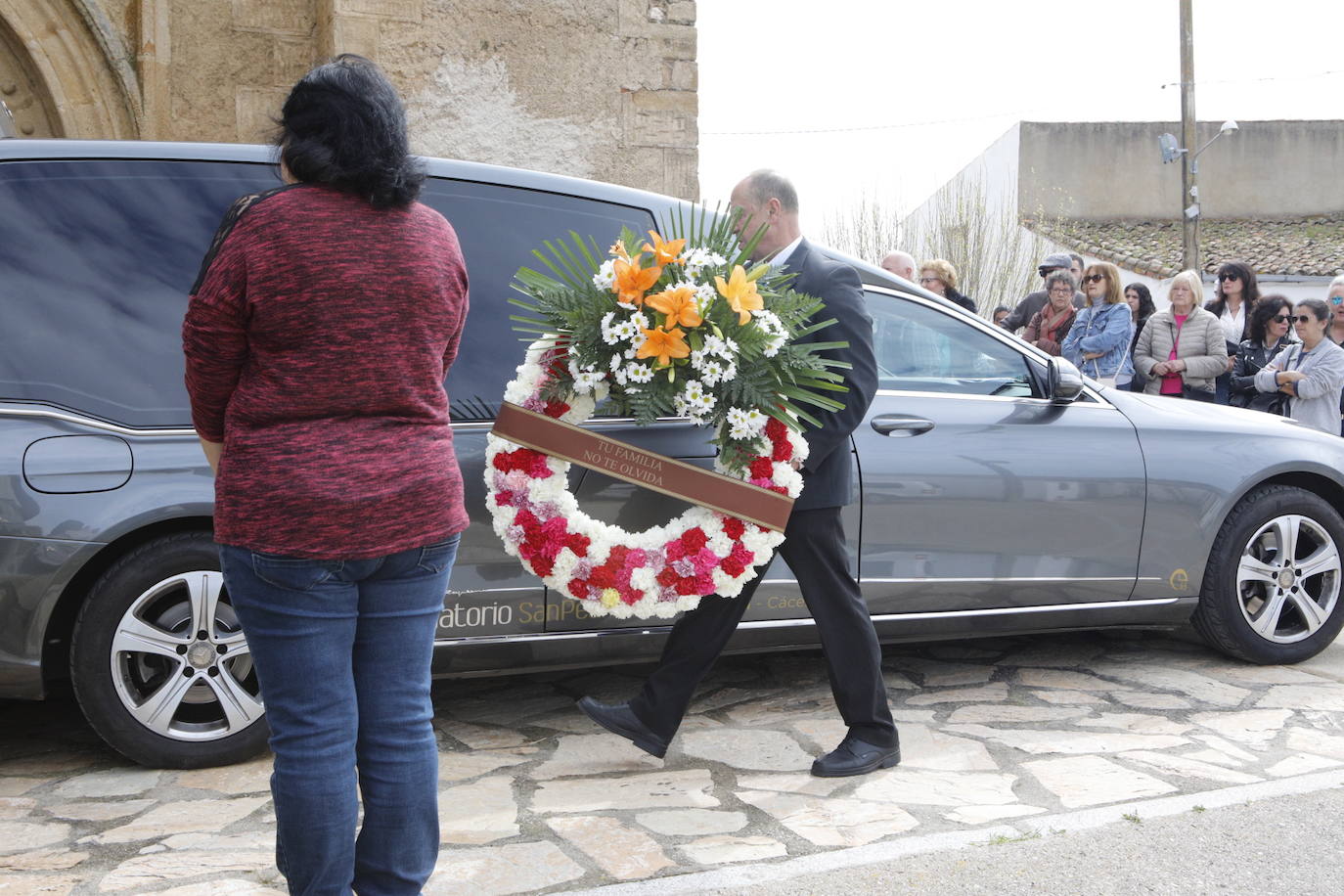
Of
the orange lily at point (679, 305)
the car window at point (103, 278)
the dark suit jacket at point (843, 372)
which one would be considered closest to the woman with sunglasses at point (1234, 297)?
the dark suit jacket at point (843, 372)

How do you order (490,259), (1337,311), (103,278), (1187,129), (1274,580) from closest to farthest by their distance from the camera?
(103,278) → (490,259) → (1274,580) → (1337,311) → (1187,129)

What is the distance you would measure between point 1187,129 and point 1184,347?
17910 mm

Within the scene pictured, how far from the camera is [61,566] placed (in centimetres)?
382

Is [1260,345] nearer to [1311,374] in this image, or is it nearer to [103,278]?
[1311,374]

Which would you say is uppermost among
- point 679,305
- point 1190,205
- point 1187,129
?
point 1187,129

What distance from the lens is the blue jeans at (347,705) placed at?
248 centimetres

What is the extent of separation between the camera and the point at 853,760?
13.7 feet

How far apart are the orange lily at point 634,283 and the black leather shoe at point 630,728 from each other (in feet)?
4.56

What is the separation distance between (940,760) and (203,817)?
2.36 metres

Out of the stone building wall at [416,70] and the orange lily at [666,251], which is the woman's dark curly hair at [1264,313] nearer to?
the stone building wall at [416,70]

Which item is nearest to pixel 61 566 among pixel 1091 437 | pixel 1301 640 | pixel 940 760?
pixel 940 760

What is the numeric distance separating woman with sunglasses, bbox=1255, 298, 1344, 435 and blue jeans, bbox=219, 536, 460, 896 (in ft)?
21.3

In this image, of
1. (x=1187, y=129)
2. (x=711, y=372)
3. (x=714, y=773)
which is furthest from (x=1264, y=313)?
(x=1187, y=129)

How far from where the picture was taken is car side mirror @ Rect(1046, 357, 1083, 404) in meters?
5.05
